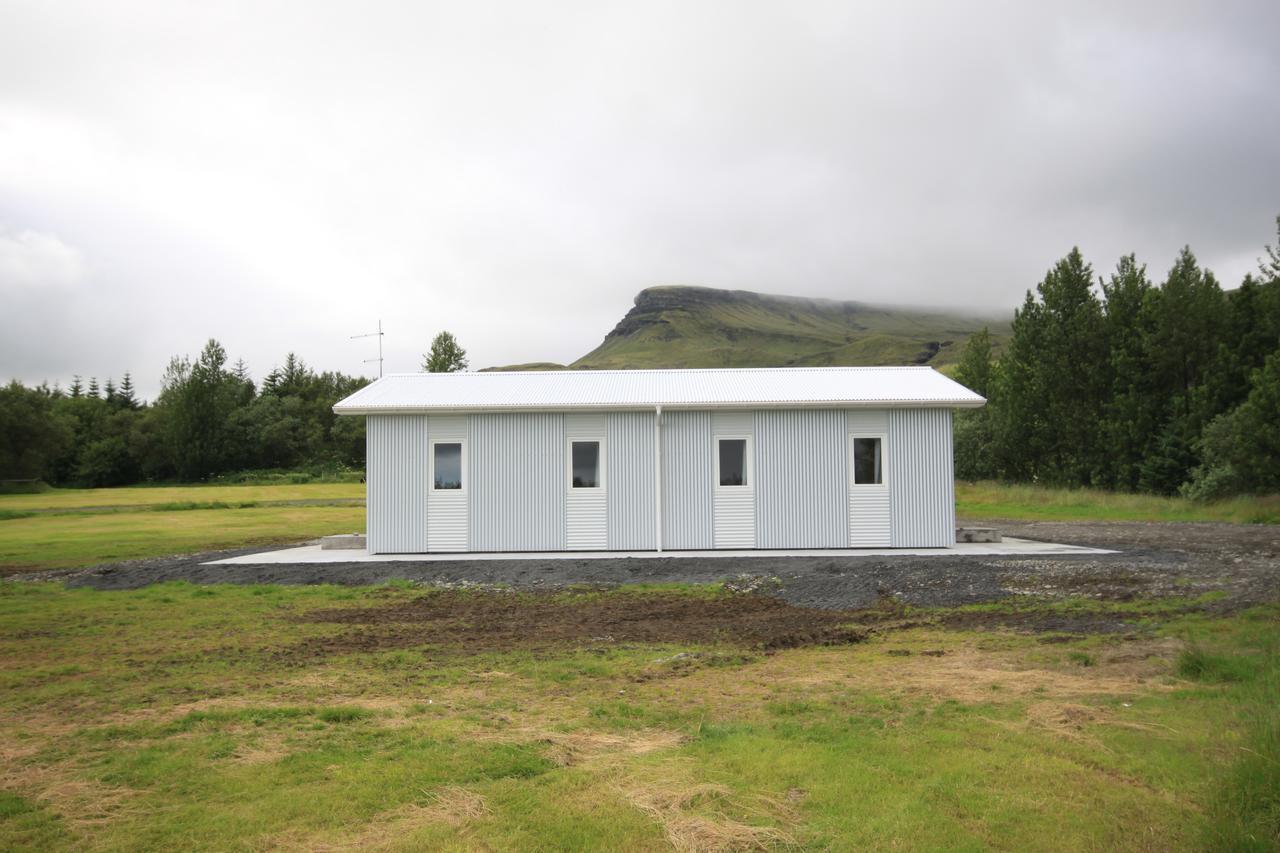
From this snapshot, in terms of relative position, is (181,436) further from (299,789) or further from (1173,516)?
(299,789)

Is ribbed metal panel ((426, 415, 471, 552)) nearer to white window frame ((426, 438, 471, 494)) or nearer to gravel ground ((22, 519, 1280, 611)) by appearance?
white window frame ((426, 438, 471, 494))

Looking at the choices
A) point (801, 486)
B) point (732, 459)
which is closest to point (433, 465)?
point (732, 459)

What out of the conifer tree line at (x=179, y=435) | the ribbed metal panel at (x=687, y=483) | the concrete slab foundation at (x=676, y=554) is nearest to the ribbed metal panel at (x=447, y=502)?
the concrete slab foundation at (x=676, y=554)

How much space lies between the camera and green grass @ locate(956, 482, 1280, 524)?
1016 inches

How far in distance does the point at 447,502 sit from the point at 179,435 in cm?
5630

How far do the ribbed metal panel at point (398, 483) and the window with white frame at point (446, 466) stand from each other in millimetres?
223

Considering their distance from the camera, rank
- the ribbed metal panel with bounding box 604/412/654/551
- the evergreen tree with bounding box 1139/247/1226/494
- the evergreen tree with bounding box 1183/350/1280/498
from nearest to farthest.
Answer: the ribbed metal panel with bounding box 604/412/654/551 < the evergreen tree with bounding box 1183/350/1280/498 < the evergreen tree with bounding box 1139/247/1226/494

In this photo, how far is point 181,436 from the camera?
214ft

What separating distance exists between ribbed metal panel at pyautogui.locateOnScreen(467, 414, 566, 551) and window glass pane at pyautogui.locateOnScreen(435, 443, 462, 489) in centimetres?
34

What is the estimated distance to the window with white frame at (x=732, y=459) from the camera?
58.6ft

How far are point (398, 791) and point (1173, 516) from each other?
28238mm

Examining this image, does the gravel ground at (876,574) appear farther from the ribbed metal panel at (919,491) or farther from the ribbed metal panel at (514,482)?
the ribbed metal panel at (919,491)

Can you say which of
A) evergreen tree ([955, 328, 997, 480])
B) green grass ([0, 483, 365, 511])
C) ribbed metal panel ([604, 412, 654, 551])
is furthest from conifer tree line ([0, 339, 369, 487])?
ribbed metal panel ([604, 412, 654, 551])

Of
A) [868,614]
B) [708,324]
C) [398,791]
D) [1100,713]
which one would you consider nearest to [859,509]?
[868,614]
